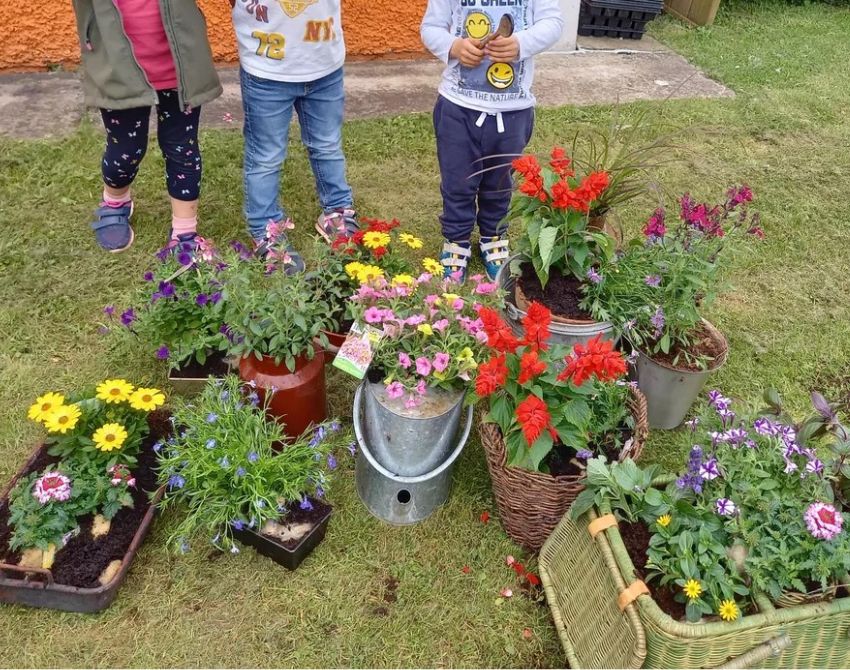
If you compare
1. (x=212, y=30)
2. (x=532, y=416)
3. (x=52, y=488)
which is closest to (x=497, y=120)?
(x=532, y=416)

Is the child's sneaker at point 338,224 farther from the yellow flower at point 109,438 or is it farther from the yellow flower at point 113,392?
the yellow flower at point 109,438

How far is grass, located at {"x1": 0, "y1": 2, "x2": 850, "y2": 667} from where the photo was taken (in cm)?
199

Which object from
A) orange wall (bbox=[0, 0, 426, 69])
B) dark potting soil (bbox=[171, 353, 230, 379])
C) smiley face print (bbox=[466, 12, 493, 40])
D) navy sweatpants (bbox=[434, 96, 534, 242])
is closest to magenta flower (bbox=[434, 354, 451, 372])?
dark potting soil (bbox=[171, 353, 230, 379])

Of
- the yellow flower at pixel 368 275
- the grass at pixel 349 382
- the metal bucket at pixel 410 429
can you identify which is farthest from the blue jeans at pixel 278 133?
the metal bucket at pixel 410 429

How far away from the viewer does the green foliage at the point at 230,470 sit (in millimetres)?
2033

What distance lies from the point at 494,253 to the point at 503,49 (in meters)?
0.89

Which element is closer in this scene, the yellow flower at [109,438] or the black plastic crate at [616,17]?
the yellow flower at [109,438]

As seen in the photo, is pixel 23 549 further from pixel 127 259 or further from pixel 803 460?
pixel 803 460

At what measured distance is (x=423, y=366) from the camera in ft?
6.59

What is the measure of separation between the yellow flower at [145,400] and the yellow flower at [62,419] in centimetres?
16

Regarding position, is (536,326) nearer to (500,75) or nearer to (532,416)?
(532,416)

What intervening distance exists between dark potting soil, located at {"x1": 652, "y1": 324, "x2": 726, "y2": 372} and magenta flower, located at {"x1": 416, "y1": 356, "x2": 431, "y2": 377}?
98 centimetres

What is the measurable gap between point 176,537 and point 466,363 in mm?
1030

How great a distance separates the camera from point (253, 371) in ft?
7.40
